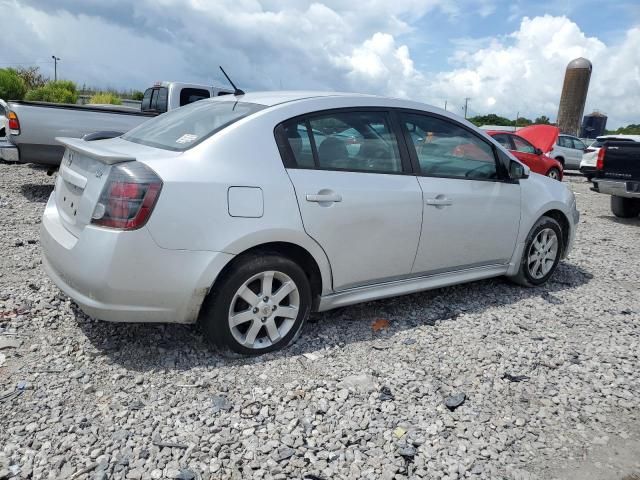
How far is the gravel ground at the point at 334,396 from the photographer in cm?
235

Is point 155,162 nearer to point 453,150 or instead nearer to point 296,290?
point 296,290

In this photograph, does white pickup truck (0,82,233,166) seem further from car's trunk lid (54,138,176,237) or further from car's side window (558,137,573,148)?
car's side window (558,137,573,148)

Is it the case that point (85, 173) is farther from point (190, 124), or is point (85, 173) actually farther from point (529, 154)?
point (529, 154)

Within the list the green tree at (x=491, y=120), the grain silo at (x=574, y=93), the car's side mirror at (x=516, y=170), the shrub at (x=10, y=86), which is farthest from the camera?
the green tree at (x=491, y=120)

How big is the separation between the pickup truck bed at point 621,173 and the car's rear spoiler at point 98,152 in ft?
28.5

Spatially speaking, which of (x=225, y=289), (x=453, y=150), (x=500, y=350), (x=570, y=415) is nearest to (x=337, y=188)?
(x=225, y=289)

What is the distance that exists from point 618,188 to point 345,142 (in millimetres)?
7514

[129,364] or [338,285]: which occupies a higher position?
[338,285]

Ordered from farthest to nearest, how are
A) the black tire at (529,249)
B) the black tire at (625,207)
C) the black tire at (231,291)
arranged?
the black tire at (625,207) < the black tire at (529,249) < the black tire at (231,291)

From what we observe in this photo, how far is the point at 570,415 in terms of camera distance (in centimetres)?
285

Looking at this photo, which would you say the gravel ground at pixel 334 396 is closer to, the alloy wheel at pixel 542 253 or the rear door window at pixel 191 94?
the alloy wheel at pixel 542 253

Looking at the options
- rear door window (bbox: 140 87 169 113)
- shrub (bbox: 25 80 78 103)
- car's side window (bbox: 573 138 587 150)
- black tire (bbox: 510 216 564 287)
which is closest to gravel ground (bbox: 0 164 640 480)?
black tire (bbox: 510 216 564 287)

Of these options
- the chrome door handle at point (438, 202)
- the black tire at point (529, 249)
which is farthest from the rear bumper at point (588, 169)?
the chrome door handle at point (438, 202)

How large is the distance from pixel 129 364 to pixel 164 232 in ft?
2.92
